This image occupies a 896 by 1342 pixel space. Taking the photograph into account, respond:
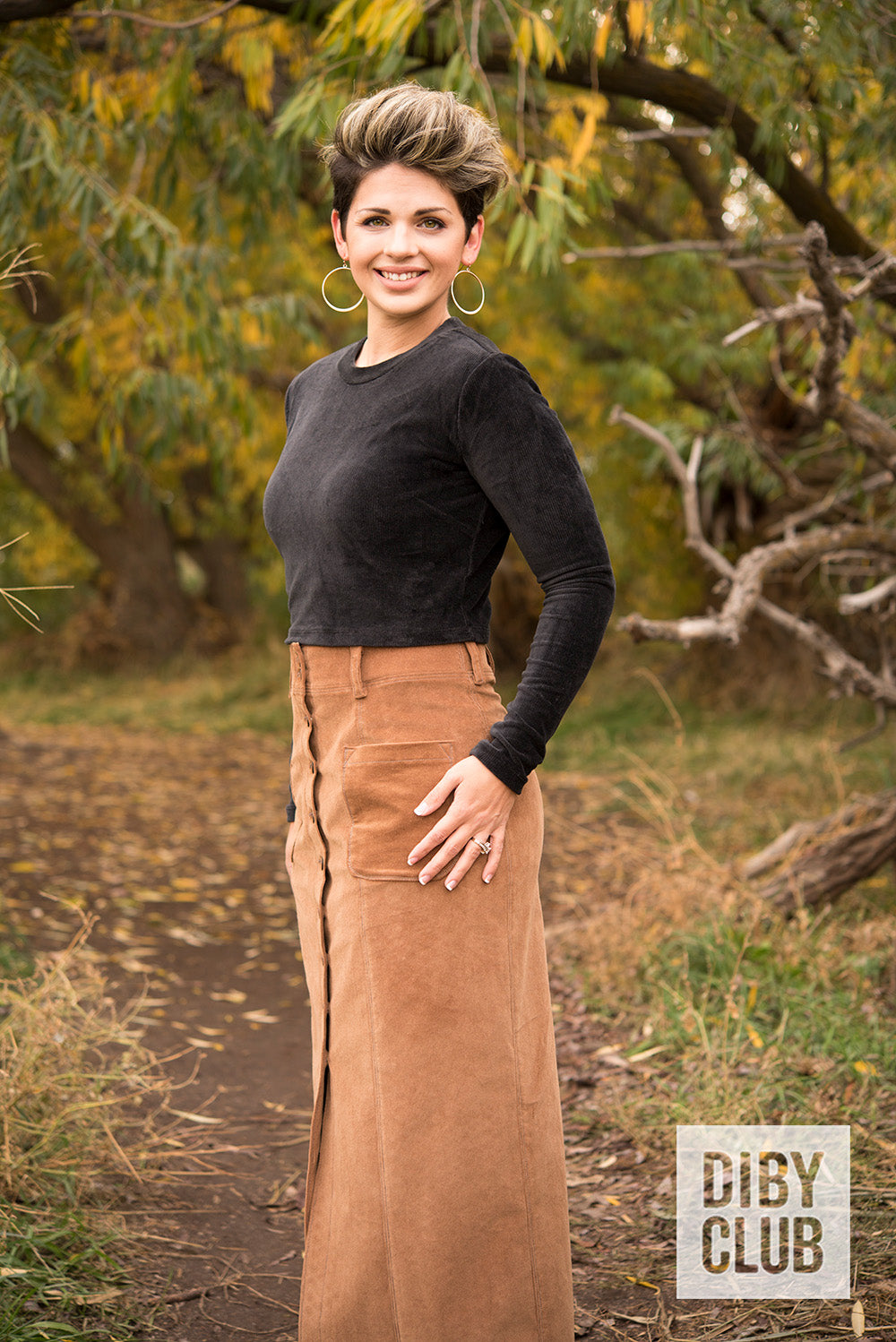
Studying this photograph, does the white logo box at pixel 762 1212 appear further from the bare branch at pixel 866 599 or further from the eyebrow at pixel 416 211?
the eyebrow at pixel 416 211

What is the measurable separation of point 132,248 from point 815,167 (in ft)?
13.8

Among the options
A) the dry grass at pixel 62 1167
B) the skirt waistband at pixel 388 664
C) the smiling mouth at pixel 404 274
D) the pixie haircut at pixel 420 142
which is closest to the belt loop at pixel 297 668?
the skirt waistband at pixel 388 664

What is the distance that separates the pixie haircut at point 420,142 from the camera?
5.55ft

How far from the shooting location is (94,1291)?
7.77ft

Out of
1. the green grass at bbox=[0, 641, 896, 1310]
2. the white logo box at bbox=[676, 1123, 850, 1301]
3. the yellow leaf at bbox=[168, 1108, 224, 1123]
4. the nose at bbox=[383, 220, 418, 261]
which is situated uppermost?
the nose at bbox=[383, 220, 418, 261]

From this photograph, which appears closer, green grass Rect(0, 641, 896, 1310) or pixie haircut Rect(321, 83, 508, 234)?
pixie haircut Rect(321, 83, 508, 234)

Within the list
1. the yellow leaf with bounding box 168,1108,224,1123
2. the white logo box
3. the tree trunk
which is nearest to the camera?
the white logo box

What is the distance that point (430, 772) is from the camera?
1.71 m

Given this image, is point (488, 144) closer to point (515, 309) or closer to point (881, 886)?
point (881, 886)

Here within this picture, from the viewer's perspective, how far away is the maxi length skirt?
5.57 feet

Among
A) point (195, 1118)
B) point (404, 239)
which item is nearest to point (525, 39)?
point (404, 239)

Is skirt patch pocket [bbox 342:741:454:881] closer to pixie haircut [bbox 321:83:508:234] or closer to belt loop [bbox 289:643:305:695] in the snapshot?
belt loop [bbox 289:643:305:695]

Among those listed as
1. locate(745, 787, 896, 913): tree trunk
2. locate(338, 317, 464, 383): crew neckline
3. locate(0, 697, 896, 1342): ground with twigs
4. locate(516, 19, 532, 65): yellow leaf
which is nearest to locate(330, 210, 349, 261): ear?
locate(338, 317, 464, 383): crew neckline

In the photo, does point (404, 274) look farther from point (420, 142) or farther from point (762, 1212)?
point (762, 1212)
